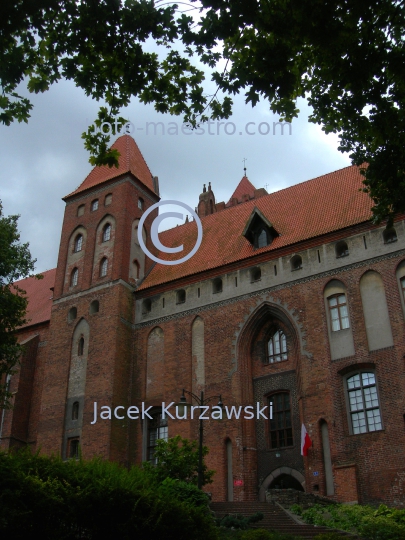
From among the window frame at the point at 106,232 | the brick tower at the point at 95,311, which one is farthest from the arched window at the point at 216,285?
the window frame at the point at 106,232

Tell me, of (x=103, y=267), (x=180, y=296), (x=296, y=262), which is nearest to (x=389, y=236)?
(x=296, y=262)

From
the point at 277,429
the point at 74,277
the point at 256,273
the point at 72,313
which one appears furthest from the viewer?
the point at 74,277

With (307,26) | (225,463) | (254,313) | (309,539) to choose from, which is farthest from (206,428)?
(307,26)

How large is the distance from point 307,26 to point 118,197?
23.3 metres

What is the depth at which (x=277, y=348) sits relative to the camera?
24844 millimetres

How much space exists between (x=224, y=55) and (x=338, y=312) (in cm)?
1497

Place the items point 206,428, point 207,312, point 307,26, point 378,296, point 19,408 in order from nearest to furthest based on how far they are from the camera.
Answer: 1. point 307,26
2. point 378,296
3. point 206,428
4. point 207,312
5. point 19,408

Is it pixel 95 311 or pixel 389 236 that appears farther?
pixel 95 311

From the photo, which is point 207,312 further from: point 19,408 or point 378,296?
point 19,408

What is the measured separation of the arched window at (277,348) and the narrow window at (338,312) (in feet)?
7.90

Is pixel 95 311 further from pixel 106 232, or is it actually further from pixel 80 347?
pixel 106 232

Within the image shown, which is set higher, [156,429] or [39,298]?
[39,298]

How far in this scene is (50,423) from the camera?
2712 centimetres

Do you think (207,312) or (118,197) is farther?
(118,197)
